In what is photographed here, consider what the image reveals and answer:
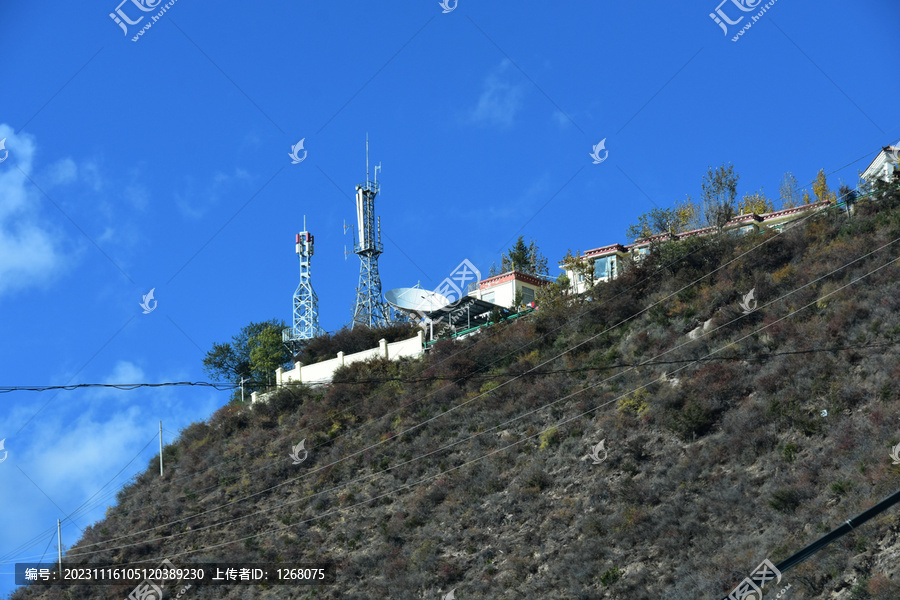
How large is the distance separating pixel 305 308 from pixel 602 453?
34902 millimetres

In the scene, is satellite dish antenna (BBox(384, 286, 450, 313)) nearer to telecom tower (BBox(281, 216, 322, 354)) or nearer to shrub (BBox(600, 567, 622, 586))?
telecom tower (BBox(281, 216, 322, 354))

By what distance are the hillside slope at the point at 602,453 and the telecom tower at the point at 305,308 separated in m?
11.0

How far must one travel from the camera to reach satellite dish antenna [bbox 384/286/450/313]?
5266 centimetres

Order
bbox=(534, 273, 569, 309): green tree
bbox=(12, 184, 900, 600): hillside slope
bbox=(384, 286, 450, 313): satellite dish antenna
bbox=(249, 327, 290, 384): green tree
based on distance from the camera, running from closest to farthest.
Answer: bbox=(12, 184, 900, 600): hillside slope, bbox=(534, 273, 569, 309): green tree, bbox=(384, 286, 450, 313): satellite dish antenna, bbox=(249, 327, 290, 384): green tree

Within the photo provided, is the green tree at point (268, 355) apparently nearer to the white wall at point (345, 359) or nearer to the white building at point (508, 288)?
the white wall at point (345, 359)

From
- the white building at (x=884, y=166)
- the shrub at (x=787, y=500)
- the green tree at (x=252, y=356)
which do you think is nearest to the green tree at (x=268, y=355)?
the green tree at (x=252, y=356)

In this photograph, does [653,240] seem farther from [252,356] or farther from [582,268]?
[252,356]

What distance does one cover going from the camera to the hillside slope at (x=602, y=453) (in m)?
25.3

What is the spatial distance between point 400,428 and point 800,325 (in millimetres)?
17895

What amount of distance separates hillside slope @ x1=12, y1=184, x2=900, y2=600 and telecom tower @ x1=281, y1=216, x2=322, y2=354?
10958 millimetres

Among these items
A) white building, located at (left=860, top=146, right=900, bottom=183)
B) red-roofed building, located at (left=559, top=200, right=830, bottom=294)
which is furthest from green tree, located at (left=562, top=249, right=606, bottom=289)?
white building, located at (left=860, top=146, right=900, bottom=183)

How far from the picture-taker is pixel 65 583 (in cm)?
4309

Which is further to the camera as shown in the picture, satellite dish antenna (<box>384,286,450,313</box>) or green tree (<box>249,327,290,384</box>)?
green tree (<box>249,327,290,384</box>)

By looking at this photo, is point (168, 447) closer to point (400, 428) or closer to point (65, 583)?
point (65, 583)
